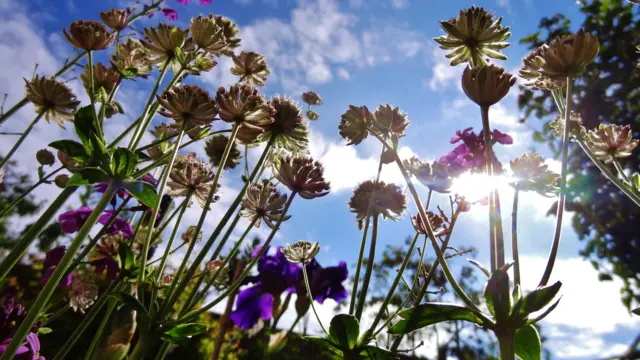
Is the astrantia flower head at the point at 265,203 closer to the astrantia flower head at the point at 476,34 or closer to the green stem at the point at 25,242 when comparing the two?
the green stem at the point at 25,242

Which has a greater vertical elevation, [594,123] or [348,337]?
[594,123]

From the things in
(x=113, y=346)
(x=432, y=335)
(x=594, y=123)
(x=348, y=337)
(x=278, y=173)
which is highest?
(x=594, y=123)

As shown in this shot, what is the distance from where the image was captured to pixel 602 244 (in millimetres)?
5324

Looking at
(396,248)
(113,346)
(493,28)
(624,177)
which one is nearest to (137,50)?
(113,346)

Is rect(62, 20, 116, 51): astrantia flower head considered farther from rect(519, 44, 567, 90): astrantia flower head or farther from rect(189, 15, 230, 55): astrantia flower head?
rect(519, 44, 567, 90): astrantia flower head

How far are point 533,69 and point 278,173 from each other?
0.69 m

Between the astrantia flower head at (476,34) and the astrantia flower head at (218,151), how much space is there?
0.77 meters

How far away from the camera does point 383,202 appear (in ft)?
3.30

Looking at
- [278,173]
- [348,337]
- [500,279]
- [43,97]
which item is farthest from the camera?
[43,97]

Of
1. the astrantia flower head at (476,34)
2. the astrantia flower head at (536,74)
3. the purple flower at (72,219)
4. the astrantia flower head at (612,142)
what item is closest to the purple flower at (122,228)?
the purple flower at (72,219)

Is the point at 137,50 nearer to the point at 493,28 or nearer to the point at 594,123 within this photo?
the point at 493,28

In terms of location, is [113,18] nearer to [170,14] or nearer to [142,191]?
[142,191]

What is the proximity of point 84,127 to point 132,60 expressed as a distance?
1.91 feet

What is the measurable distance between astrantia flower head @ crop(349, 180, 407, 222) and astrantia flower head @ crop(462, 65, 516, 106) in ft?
1.04
